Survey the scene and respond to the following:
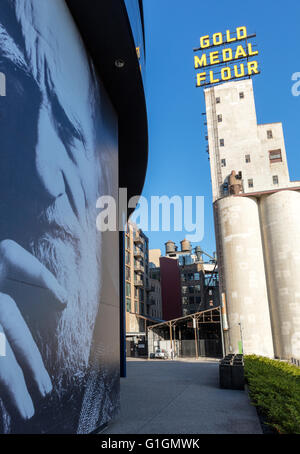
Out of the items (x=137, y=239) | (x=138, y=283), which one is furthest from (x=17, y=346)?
(x=137, y=239)

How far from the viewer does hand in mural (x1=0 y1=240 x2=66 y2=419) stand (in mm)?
4770

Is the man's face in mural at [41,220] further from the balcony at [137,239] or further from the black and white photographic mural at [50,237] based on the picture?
the balcony at [137,239]

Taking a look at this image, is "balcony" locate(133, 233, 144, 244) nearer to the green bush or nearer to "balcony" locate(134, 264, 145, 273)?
"balcony" locate(134, 264, 145, 273)

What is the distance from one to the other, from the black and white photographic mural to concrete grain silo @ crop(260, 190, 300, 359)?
3259 cm

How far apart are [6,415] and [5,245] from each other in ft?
7.30

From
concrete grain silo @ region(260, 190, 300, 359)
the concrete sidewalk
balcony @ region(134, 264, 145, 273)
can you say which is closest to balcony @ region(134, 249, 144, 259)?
balcony @ region(134, 264, 145, 273)

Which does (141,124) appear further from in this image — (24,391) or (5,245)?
(24,391)

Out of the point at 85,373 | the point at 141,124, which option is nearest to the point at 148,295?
the point at 141,124

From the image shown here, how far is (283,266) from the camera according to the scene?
39125 millimetres

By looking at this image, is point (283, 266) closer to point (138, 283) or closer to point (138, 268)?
point (138, 283)

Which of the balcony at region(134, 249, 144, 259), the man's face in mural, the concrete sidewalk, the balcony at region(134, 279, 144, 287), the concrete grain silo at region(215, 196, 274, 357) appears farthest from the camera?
the balcony at region(134, 249, 144, 259)

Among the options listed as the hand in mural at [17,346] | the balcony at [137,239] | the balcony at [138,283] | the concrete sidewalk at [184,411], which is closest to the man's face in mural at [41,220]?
the hand in mural at [17,346]

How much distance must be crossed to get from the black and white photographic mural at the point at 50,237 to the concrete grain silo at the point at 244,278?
107ft

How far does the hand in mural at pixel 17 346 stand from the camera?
4.77 m
